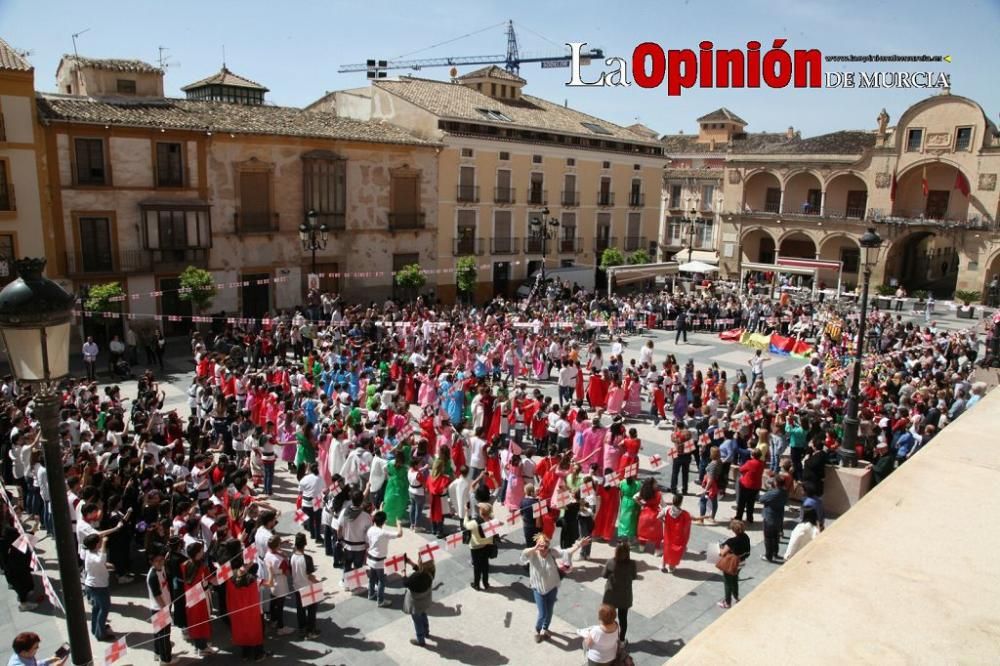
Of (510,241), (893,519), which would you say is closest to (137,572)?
(893,519)

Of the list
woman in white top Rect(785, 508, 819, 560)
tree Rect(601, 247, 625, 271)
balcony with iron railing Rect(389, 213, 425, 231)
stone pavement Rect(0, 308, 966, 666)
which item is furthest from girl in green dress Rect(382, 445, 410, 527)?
tree Rect(601, 247, 625, 271)

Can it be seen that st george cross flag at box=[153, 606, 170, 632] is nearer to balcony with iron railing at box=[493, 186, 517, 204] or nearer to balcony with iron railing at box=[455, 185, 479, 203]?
balcony with iron railing at box=[455, 185, 479, 203]

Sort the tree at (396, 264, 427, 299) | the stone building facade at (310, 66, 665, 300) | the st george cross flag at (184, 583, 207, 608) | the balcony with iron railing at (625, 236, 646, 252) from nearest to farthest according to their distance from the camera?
1. the st george cross flag at (184, 583, 207, 608)
2. the tree at (396, 264, 427, 299)
3. the stone building facade at (310, 66, 665, 300)
4. the balcony with iron railing at (625, 236, 646, 252)

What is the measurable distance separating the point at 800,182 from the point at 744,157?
3.78m

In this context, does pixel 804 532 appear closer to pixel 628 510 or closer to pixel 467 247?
pixel 628 510

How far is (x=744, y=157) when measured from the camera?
4706 cm

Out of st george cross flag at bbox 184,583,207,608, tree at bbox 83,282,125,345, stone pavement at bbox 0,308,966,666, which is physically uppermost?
tree at bbox 83,282,125,345

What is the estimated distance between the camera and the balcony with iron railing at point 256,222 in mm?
29203

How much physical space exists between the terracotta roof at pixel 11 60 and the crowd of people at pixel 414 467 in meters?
9.67

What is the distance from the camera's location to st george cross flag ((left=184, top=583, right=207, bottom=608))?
25.8ft

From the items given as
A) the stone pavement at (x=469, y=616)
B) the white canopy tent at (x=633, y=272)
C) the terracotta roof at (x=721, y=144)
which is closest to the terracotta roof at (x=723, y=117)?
the terracotta roof at (x=721, y=144)

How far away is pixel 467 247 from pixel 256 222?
11.3 m

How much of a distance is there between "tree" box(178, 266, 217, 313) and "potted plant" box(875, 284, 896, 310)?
29.7 metres

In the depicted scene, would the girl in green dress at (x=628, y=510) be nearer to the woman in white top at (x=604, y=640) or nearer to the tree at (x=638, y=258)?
the woman in white top at (x=604, y=640)
